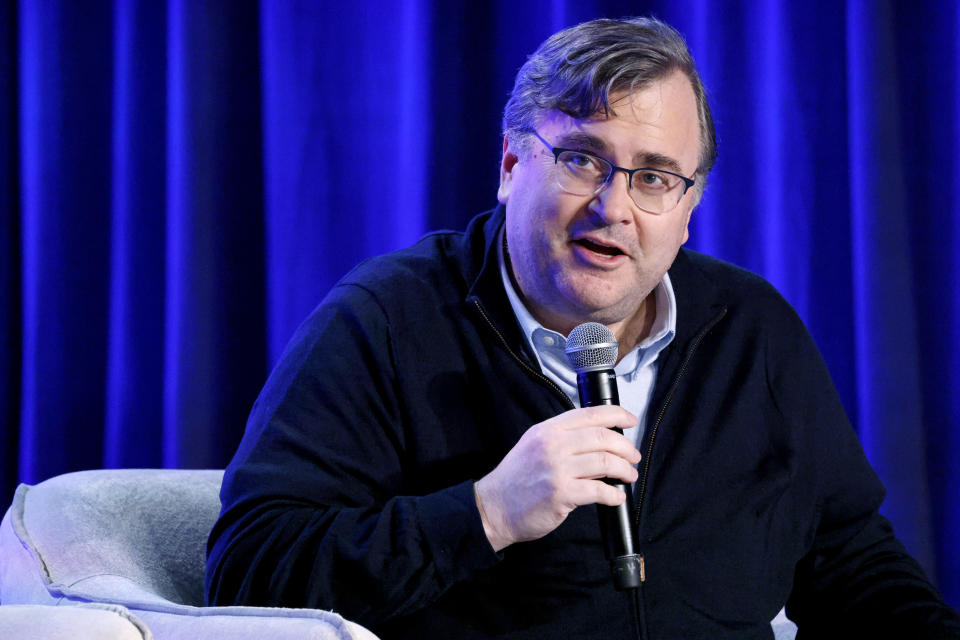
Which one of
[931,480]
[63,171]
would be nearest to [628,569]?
[931,480]

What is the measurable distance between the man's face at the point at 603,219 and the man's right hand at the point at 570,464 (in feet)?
1.11

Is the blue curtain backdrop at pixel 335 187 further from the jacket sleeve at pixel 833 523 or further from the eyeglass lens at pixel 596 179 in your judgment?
the eyeglass lens at pixel 596 179

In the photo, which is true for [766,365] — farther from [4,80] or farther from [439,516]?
[4,80]

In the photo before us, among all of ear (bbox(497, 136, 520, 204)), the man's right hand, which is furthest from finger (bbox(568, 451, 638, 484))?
ear (bbox(497, 136, 520, 204))

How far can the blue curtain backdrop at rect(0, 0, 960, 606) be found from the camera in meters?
2.08

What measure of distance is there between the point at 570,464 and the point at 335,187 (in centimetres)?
134

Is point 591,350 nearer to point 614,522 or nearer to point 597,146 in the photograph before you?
point 614,522

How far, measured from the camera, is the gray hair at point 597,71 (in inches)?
57.7

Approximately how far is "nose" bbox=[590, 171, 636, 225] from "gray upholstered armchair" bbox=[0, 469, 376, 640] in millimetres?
726

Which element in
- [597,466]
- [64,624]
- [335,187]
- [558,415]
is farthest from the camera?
[335,187]

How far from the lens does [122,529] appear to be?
1.56m

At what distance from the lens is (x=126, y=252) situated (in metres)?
2.39

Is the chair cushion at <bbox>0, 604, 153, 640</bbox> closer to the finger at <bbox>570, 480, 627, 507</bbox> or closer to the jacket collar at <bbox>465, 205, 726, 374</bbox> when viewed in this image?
the finger at <bbox>570, 480, 627, 507</bbox>

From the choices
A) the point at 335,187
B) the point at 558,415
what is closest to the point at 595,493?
the point at 558,415
